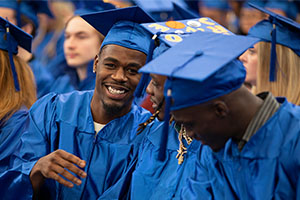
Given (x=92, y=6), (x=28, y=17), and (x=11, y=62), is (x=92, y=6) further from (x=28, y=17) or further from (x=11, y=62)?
(x=11, y=62)

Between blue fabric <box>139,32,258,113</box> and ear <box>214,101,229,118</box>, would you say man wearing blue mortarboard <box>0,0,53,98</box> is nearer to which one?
blue fabric <box>139,32,258,113</box>

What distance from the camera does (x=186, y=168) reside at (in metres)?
2.19

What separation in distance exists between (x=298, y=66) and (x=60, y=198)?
1.66 metres

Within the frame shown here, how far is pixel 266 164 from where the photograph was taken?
175cm

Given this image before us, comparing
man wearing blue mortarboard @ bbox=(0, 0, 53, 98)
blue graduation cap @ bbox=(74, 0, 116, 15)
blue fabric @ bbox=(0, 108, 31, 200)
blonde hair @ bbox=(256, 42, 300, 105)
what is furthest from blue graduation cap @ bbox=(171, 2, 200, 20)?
man wearing blue mortarboard @ bbox=(0, 0, 53, 98)

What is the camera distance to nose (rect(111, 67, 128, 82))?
8.44 feet

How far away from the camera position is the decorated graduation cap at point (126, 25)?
2633mm

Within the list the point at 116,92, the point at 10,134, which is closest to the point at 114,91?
the point at 116,92

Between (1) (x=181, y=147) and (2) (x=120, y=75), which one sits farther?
(2) (x=120, y=75)

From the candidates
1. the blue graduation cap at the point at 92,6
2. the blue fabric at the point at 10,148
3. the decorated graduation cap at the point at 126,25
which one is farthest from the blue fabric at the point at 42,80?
the decorated graduation cap at the point at 126,25

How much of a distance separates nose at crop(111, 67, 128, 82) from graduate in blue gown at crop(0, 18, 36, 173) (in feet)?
2.21

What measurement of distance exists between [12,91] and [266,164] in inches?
73.9

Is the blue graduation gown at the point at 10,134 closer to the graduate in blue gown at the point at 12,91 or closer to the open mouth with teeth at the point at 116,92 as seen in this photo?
the graduate in blue gown at the point at 12,91

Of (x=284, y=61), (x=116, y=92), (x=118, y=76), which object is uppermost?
(x=284, y=61)
